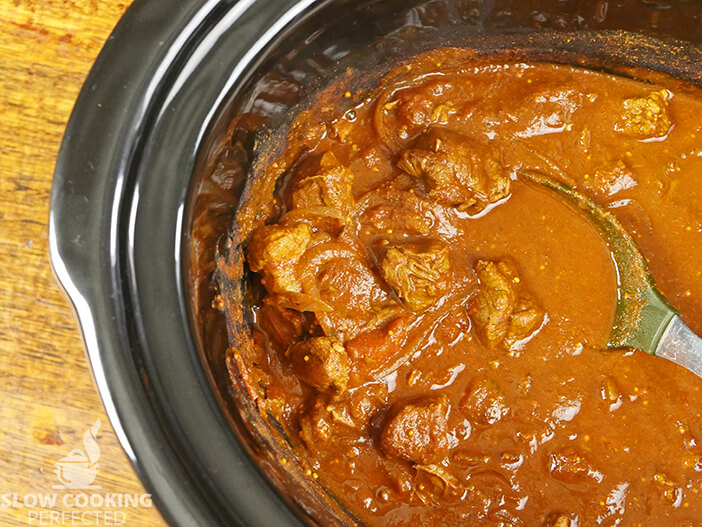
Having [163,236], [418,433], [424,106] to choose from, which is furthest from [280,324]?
[424,106]

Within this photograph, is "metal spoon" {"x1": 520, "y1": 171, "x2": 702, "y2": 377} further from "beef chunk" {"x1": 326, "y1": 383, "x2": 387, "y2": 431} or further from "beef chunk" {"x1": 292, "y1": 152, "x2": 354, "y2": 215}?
"beef chunk" {"x1": 326, "y1": 383, "x2": 387, "y2": 431}

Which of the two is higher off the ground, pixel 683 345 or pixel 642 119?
pixel 642 119


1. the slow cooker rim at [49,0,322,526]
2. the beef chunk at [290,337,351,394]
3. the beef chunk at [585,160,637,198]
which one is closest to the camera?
the slow cooker rim at [49,0,322,526]

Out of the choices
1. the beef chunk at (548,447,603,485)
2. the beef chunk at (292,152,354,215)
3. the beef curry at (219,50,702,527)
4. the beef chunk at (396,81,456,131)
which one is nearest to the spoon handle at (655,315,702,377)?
the beef curry at (219,50,702,527)

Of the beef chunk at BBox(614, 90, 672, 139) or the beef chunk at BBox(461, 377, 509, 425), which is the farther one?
the beef chunk at BBox(614, 90, 672, 139)

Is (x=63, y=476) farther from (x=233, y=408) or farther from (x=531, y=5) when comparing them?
(x=531, y=5)

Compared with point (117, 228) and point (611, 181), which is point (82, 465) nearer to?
point (117, 228)

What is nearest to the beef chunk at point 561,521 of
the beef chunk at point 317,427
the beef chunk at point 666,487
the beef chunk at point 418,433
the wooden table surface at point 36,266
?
the beef chunk at point 666,487
